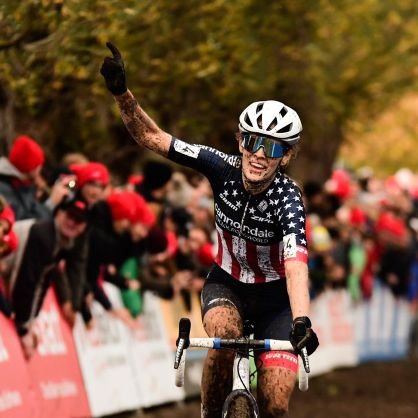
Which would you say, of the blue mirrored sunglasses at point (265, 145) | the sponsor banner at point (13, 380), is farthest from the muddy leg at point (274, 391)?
the sponsor banner at point (13, 380)

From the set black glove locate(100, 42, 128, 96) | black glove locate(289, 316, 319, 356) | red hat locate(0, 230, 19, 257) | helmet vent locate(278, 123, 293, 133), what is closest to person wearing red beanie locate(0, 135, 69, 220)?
red hat locate(0, 230, 19, 257)

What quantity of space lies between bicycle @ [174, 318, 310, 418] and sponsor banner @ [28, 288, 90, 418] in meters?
3.71

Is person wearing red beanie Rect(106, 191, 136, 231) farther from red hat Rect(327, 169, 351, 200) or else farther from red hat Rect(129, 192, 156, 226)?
red hat Rect(327, 169, 351, 200)

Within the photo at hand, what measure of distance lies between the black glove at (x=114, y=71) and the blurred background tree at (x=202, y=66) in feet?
10.9

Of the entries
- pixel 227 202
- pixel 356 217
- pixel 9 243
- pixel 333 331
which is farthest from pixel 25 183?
pixel 356 217

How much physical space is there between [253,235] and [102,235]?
14.2ft

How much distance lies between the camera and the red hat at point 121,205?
13391 millimetres

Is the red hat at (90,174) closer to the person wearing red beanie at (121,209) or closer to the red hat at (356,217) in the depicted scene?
the person wearing red beanie at (121,209)

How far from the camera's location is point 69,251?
39.9ft

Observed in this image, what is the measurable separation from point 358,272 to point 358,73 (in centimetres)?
338

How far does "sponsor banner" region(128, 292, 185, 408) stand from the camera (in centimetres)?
1442

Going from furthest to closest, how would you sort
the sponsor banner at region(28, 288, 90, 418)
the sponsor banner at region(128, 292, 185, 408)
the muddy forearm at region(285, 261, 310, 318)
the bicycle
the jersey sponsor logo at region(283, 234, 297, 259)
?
the sponsor banner at region(128, 292, 185, 408)
the sponsor banner at region(28, 288, 90, 418)
the jersey sponsor logo at region(283, 234, 297, 259)
the muddy forearm at region(285, 261, 310, 318)
the bicycle

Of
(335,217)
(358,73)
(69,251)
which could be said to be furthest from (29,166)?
(358,73)

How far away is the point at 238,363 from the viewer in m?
8.41
